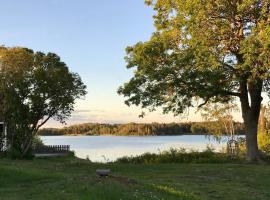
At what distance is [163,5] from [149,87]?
15.9 ft

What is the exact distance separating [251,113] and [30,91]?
53.3ft

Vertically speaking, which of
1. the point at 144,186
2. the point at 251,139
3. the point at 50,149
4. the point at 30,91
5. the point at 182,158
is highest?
the point at 30,91

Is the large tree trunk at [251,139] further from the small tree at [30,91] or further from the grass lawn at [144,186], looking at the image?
the small tree at [30,91]

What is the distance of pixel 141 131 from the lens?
516ft

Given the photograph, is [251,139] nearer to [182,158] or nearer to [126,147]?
[182,158]

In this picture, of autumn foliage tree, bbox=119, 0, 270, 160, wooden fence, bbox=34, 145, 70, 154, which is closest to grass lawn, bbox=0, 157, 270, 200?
autumn foliage tree, bbox=119, 0, 270, 160

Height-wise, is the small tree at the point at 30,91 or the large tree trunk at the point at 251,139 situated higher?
the small tree at the point at 30,91

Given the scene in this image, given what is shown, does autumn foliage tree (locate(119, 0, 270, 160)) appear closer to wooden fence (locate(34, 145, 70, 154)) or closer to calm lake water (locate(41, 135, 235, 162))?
calm lake water (locate(41, 135, 235, 162))

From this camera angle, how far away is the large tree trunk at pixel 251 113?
87.9ft

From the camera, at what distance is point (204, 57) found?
23.3m

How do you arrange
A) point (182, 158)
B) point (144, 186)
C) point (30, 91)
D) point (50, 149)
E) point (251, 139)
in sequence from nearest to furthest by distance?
point (144, 186) < point (251, 139) < point (182, 158) < point (30, 91) < point (50, 149)

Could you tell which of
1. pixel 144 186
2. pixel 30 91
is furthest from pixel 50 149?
pixel 144 186

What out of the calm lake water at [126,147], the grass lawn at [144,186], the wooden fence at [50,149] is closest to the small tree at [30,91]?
the calm lake water at [126,147]

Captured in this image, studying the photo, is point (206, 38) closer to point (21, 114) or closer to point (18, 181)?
point (18, 181)
